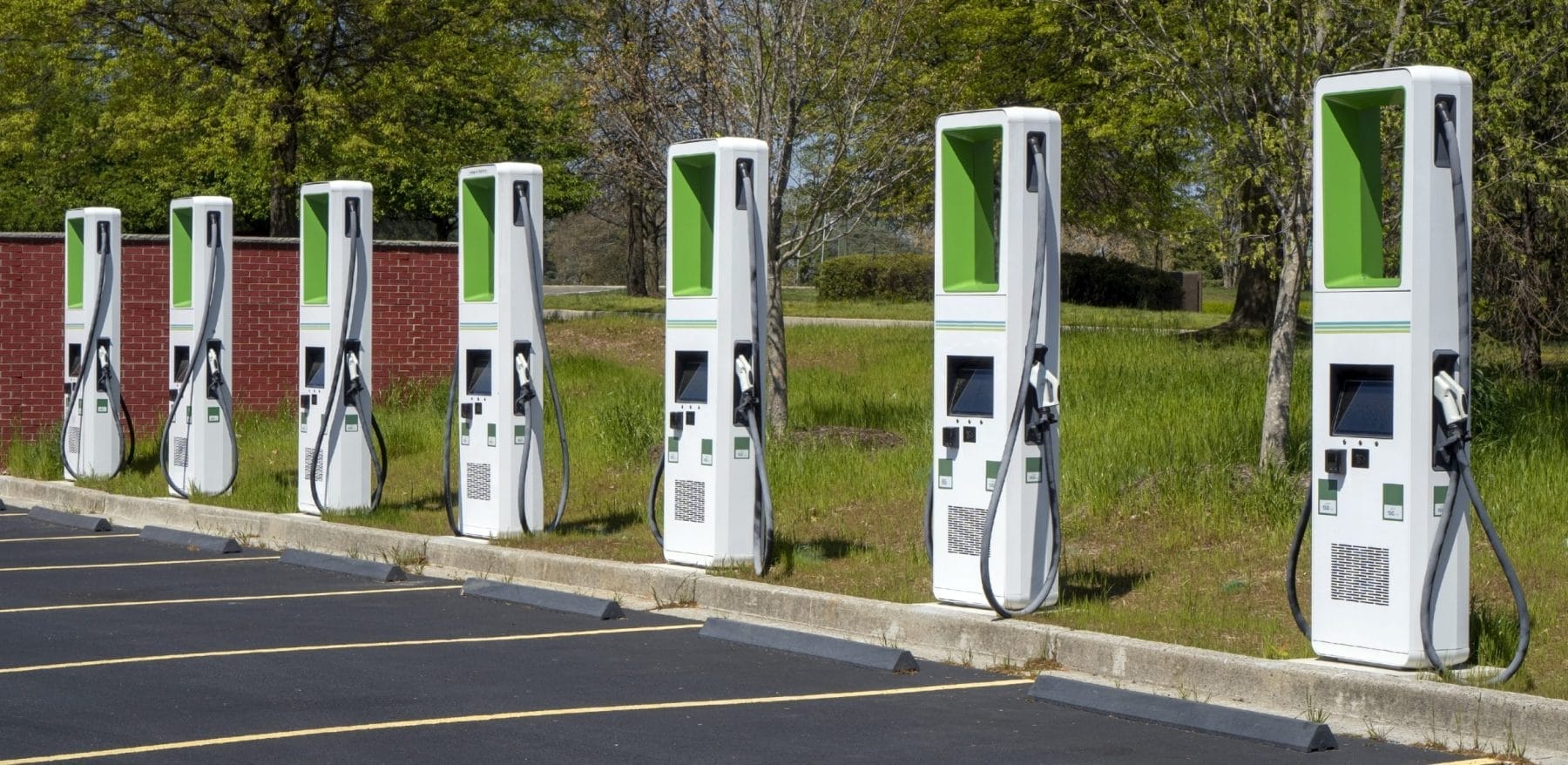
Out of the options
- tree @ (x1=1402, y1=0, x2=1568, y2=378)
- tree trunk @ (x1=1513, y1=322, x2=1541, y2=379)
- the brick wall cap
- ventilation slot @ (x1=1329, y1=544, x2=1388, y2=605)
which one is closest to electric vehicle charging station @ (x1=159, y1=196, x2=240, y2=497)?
the brick wall cap

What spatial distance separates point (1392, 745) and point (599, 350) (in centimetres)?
1979

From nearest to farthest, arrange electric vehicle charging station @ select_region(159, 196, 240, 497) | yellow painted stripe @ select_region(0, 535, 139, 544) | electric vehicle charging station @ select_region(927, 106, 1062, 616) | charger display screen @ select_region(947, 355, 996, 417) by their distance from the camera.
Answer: electric vehicle charging station @ select_region(927, 106, 1062, 616) → charger display screen @ select_region(947, 355, 996, 417) → yellow painted stripe @ select_region(0, 535, 139, 544) → electric vehicle charging station @ select_region(159, 196, 240, 497)

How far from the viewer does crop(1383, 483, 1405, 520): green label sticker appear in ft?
25.8

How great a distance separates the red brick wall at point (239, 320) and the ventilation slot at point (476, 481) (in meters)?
8.77

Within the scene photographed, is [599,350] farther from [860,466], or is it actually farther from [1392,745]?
[1392,745]

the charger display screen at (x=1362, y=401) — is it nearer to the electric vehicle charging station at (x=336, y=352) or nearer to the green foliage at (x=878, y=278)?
the electric vehicle charging station at (x=336, y=352)

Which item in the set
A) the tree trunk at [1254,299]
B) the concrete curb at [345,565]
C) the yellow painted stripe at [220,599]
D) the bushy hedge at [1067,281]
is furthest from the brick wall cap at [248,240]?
the bushy hedge at [1067,281]

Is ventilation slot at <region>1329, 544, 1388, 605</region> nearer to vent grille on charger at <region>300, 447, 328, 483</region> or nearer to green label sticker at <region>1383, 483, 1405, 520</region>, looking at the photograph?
green label sticker at <region>1383, 483, 1405, 520</region>

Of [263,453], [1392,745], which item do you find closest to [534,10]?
[263,453]

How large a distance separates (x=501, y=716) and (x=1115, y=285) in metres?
34.2

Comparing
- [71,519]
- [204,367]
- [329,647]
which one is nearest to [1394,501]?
[329,647]

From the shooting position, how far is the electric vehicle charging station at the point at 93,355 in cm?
1723

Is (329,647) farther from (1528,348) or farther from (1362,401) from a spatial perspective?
(1528,348)

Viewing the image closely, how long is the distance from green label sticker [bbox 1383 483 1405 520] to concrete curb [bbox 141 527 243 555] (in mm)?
9064
